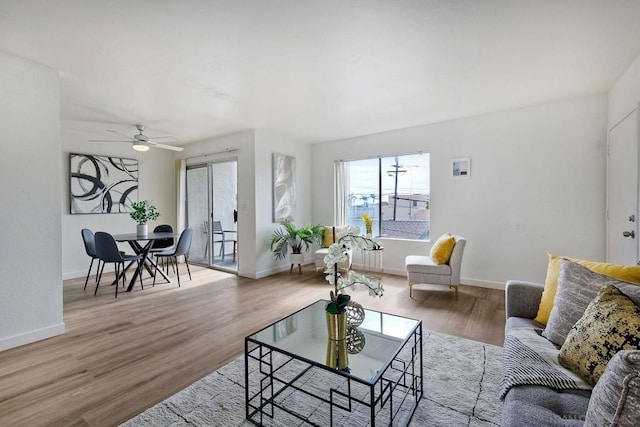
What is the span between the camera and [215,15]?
6.30 ft

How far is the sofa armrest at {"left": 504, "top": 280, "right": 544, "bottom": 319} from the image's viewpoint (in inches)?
76.7

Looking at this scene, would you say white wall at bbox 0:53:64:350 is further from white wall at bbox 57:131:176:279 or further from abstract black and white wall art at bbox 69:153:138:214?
abstract black and white wall art at bbox 69:153:138:214

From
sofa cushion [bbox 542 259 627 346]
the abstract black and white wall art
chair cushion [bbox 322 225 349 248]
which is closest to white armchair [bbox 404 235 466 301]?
chair cushion [bbox 322 225 349 248]

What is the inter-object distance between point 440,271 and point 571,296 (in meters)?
2.21

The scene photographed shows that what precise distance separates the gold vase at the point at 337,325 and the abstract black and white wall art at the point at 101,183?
5.35 metres

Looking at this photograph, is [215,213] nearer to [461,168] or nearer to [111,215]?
[111,215]

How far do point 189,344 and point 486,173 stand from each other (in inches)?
168

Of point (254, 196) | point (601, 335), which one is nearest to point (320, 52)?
point (601, 335)

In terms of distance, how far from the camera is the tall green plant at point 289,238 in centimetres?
512

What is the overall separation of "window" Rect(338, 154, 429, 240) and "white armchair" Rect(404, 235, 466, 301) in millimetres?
1050

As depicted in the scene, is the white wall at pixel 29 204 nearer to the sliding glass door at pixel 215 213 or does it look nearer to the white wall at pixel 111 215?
the white wall at pixel 111 215

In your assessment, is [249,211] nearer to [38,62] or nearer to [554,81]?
[38,62]

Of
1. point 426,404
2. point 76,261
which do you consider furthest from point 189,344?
point 76,261

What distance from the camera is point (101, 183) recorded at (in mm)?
5223
